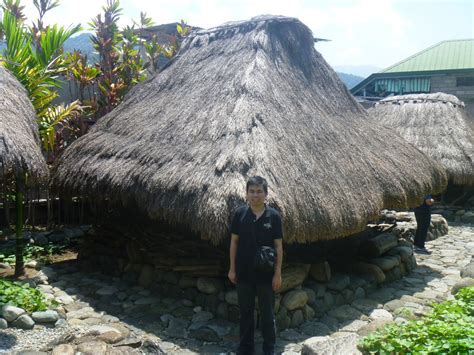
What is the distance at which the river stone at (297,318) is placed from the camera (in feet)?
17.2

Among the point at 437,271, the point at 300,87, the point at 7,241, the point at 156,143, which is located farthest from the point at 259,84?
the point at 7,241

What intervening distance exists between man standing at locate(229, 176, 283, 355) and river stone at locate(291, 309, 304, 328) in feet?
3.17

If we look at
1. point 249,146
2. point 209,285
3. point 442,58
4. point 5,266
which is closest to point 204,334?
point 209,285

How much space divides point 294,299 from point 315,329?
1.27 feet

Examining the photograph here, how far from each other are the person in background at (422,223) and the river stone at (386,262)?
6.20ft

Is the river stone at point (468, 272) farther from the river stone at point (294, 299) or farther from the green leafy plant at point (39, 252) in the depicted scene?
the green leafy plant at point (39, 252)

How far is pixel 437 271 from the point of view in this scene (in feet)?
25.3

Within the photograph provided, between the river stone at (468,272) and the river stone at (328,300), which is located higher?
the river stone at (468,272)

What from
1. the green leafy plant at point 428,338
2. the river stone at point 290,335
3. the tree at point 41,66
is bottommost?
the river stone at point 290,335

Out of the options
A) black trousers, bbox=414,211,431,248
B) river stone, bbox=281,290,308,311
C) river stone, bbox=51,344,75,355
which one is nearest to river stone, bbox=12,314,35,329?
river stone, bbox=51,344,75,355

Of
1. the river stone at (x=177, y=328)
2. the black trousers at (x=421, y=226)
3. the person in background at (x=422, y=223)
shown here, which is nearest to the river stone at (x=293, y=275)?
the river stone at (x=177, y=328)

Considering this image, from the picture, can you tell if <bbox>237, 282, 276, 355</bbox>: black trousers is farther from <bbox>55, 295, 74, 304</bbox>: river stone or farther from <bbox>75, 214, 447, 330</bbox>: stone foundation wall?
<bbox>55, 295, 74, 304</bbox>: river stone

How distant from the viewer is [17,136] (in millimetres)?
5547

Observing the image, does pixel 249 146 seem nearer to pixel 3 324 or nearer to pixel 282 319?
pixel 282 319
